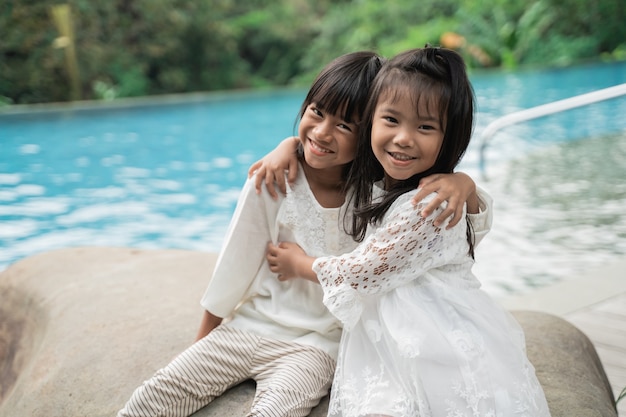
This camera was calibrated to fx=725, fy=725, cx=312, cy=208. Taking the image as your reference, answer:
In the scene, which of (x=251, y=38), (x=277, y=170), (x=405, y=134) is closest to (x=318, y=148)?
(x=277, y=170)

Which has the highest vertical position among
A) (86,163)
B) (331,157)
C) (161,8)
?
(331,157)

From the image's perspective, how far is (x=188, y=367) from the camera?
6.01 feet

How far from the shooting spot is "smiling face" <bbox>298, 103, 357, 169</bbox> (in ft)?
5.99

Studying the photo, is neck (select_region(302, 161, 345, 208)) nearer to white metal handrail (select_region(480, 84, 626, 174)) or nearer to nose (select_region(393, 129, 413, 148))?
nose (select_region(393, 129, 413, 148))

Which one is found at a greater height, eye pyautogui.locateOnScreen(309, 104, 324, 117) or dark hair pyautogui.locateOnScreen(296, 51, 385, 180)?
dark hair pyautogui.locateOnScreen(296, 51, 385, 180)

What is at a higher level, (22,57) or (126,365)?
(126,365)

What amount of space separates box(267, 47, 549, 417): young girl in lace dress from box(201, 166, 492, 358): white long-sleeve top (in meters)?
0.21

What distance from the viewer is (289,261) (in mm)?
1905

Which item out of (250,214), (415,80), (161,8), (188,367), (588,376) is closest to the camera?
(415,80)

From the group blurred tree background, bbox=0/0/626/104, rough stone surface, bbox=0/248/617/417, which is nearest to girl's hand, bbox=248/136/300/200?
rough stone surface, bbox=0/248/617/417

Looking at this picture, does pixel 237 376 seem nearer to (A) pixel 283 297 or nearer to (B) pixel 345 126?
(A) pixel 283 297

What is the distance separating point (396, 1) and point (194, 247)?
613 inches

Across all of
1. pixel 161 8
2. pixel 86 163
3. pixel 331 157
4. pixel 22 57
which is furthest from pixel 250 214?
pixel 161 8

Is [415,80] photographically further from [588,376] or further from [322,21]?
[322,21]
